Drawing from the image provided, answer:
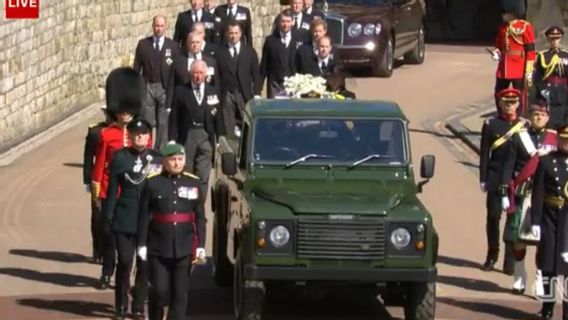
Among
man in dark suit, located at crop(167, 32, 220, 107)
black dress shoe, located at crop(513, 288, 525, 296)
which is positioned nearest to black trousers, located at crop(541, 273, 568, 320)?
black dress shoe, located at crop(513, 288, 525, 296)

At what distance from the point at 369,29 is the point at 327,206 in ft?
56.8

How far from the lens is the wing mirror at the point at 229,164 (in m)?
15.1

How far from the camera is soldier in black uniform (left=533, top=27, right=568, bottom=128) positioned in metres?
23.2

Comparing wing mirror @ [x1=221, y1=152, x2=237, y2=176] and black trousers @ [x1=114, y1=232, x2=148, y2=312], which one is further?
wing mirror @ [x1=221, y1=152, x2=237, y2=176]

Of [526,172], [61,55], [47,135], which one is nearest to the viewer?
[526,172]

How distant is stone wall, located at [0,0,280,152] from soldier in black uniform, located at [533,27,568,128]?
7156mm

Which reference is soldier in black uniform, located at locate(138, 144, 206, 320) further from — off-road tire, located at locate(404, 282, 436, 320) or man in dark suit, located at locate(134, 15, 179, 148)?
man in dark suit, located at locate(134, 15, 179, 148)

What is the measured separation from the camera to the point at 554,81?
23375 mm

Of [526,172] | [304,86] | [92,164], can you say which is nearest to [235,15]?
[304,86]

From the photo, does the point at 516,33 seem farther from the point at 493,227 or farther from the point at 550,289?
the point at 550,289

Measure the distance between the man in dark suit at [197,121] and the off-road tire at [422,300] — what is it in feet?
14.2

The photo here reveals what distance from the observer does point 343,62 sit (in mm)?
31062

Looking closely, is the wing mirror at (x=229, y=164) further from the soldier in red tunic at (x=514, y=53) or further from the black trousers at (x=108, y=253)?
the soldier in red tunic at (x=514, y=53)

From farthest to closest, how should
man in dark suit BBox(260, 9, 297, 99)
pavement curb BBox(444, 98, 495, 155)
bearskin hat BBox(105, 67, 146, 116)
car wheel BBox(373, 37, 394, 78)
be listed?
car wheel BBox(373, 37, 394, 78), pavement curb BBox(444, 98, 495, 155), man in dark suit BBox(260, 9, 297, 99), bearskin hat BBox(105, 67, 146, 116)
